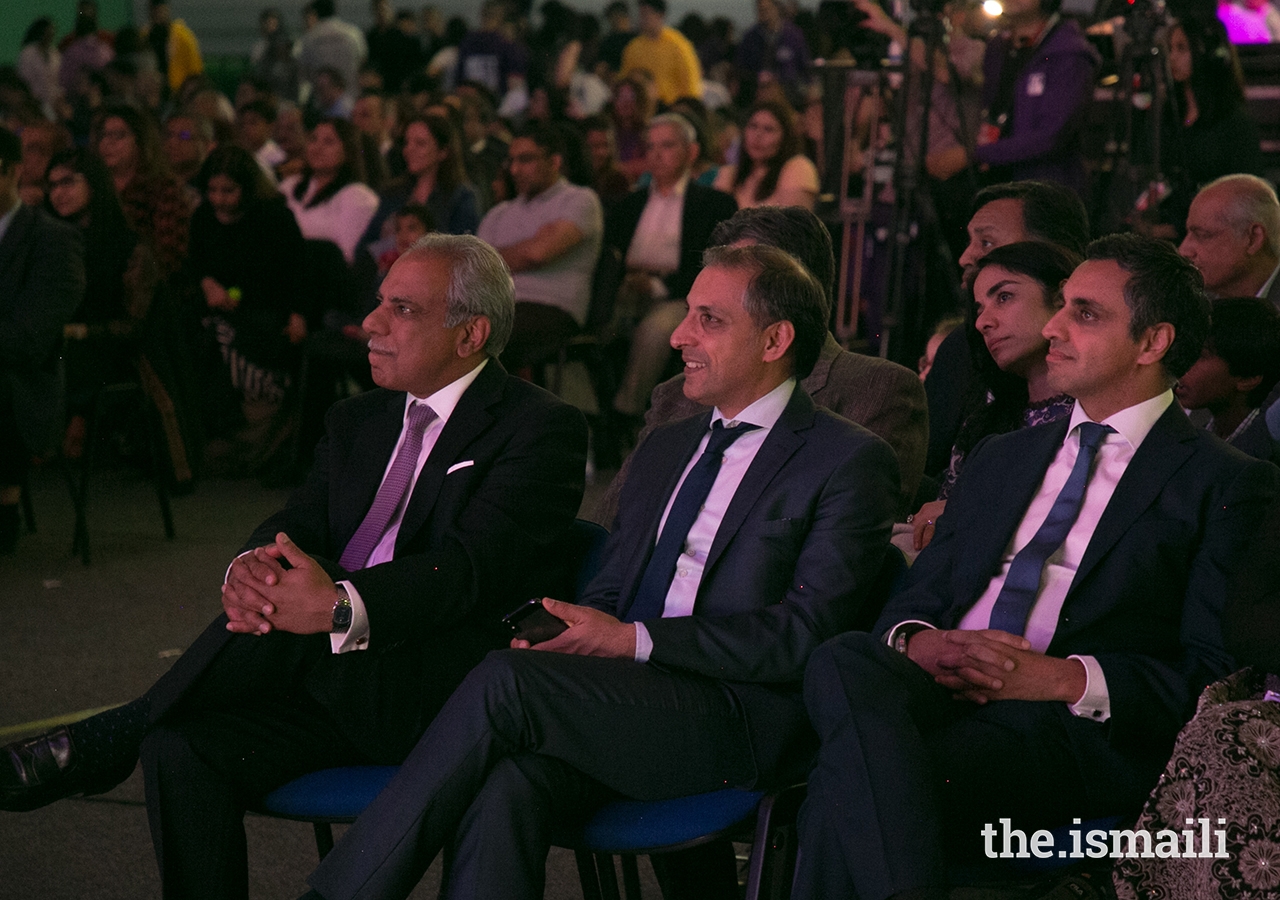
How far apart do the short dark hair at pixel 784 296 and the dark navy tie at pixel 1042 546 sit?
47 cm

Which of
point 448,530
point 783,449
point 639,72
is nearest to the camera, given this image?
point 783,449

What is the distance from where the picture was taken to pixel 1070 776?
81.0 inches

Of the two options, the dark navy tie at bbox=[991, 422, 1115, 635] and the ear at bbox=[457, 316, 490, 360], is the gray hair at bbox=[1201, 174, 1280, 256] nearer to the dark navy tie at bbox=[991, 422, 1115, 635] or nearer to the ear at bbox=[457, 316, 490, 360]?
the dark navy tie at bbox=[991, 422, 1115, 635]

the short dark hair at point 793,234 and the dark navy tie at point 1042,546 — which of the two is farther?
Result: the short dark hair at point 793,234

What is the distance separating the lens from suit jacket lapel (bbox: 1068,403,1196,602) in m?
2.17

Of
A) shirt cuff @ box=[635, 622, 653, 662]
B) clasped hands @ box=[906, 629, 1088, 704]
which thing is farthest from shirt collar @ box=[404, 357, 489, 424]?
clasped hands @ box=[906, 629, 1088, 704]

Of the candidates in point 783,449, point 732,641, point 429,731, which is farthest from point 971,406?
point 429,731

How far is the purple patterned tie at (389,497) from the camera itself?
2.63 m

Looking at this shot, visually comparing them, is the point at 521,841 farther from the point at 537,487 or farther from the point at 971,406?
the point at 971,406

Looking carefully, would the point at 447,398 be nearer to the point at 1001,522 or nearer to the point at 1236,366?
the point at 1001,522

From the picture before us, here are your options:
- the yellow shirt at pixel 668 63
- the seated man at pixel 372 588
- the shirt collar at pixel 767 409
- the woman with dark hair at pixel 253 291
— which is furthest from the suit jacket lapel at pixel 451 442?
the yellow shirt at pixel 668 63

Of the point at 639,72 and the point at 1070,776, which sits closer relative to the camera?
the point at 1070,776

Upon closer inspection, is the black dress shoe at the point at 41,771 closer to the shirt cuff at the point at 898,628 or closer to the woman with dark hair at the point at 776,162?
A: the shirt cuff at the point at 898,628

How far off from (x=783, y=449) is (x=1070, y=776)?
65 cm
